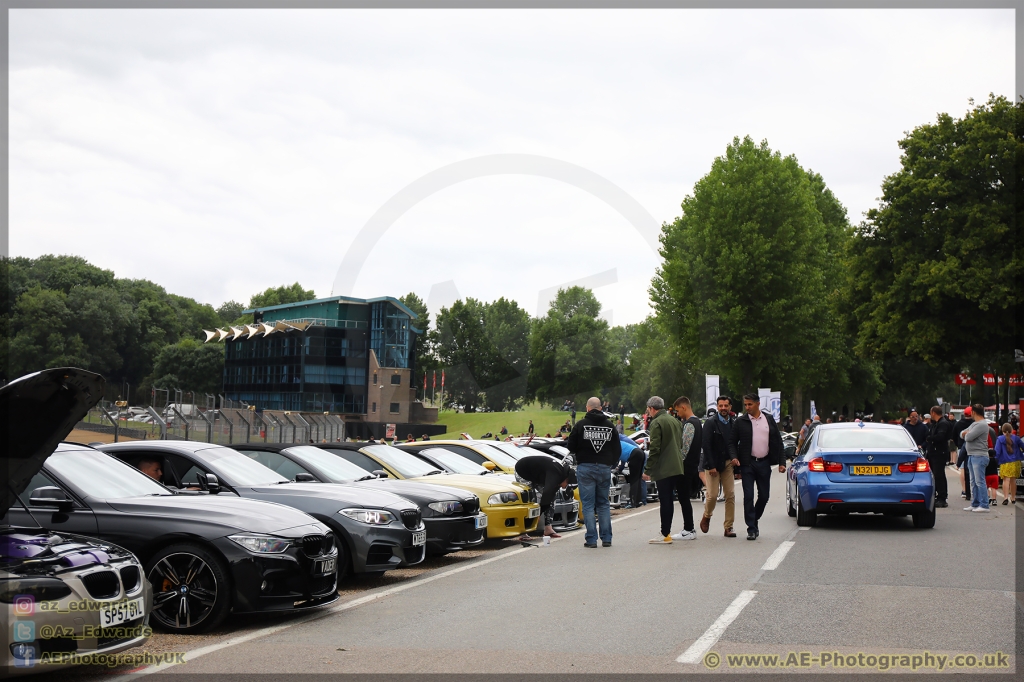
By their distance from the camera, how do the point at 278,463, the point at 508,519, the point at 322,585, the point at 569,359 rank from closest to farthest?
the point at 322,585 < the point at 278,463 < the point at 508,519 < the point at 569,359

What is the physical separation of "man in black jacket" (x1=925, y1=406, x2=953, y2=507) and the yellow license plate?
5.73 meters

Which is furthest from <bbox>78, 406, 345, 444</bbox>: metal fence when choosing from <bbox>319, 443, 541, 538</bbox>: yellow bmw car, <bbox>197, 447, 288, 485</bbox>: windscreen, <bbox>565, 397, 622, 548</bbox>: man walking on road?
<bbox>565, 397, 622, 548</bbox>: man walking on road

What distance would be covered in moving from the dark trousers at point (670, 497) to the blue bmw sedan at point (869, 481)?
1922mm

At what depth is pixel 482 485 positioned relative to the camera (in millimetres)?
13539

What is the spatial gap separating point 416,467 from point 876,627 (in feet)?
27.1

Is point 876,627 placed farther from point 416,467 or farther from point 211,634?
point 416,467

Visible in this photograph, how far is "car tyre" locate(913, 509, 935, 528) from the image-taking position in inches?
561

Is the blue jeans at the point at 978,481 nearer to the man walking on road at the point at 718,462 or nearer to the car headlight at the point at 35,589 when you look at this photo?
the man walking on road at the point at 718,462

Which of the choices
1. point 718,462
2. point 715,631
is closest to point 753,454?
point 718,462

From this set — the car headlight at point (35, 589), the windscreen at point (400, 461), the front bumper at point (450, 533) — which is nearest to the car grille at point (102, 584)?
the car headlight at point (35, 589)

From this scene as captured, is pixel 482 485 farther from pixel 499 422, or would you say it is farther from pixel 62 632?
pixel 499 422

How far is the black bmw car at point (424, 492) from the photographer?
11469 mm

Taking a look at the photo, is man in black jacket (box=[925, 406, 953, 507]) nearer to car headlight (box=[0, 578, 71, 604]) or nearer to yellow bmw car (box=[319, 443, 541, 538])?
yellow bmw car (box=[319, 443, 541, 538])

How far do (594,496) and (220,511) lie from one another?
6.20 m
